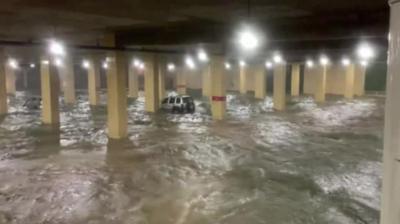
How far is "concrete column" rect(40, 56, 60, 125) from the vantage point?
58.6ft

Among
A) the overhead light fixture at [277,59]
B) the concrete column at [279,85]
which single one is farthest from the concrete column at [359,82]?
the overhead light fixture at [277,59]

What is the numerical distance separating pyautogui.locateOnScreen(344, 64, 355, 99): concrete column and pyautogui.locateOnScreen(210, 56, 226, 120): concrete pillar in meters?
17.9

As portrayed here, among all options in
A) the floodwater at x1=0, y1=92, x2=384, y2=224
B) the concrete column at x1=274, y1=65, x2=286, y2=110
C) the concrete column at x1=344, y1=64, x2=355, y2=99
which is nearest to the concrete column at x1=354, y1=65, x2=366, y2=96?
the concrete column at x1=344, y1=64, x2=355, y2=99

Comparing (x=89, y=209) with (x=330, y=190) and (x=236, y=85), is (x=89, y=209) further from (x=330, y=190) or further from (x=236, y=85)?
(x=236, y=85)

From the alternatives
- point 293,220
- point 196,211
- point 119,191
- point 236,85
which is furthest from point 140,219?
point 236,85

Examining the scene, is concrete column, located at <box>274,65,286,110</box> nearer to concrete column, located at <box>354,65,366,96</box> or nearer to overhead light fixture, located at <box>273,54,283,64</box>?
overhead light fixture, located at <box>273,54,283,64</box>

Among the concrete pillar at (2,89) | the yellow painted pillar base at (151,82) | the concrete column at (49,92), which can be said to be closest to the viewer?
the concrete column at (49,92)

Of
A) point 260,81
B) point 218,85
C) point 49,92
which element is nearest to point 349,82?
point 260,81

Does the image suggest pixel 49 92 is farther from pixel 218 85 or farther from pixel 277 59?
pixel 277 59

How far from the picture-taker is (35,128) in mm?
17531

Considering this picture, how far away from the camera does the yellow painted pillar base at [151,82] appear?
21688 millimetres

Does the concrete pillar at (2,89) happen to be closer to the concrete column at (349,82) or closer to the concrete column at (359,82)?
the concrete column at (349,82)

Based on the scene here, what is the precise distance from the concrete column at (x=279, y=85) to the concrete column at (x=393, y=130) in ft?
74.3

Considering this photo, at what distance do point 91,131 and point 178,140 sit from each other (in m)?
4.25
